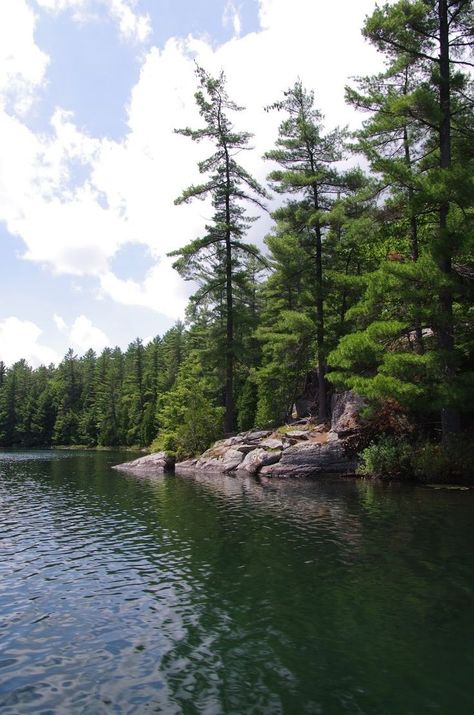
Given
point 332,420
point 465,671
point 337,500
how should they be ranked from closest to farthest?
point 465,671
point 337,500
point 332,420

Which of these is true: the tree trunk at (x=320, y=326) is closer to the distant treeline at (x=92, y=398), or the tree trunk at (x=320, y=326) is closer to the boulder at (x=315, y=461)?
the boulder at (x=315, y=461)

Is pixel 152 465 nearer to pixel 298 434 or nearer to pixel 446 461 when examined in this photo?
pixel 298 434

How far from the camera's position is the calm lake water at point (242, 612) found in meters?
5.82

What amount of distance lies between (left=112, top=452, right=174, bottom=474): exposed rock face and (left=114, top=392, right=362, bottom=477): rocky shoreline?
0.79m

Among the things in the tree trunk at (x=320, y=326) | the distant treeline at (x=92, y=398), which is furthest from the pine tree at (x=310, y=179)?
the distant treeline at (x=92, y=398)

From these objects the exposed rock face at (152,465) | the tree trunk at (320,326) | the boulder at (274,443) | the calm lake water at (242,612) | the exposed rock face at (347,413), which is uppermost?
the tree trunk at (320,326)

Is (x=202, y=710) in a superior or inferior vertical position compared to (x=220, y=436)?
inferior

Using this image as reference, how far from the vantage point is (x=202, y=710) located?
5492 millimetres

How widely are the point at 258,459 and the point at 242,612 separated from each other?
65.5ft

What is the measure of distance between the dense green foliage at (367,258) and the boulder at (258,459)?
433cm

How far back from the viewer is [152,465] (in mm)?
36219

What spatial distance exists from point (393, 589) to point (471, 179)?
1499 centimetres

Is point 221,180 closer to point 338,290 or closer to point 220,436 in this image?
point 338,290

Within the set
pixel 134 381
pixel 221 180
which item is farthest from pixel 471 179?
pixel 134 381
